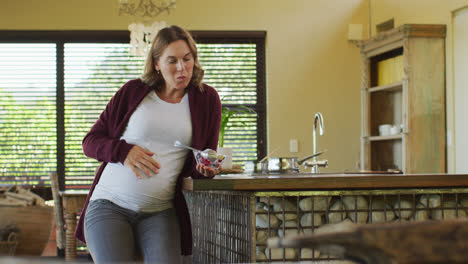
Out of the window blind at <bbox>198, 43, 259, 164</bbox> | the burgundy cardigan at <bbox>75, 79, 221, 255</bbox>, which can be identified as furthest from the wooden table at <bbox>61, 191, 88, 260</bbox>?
the burgundy cardigan at <bbox>75, 79, 221, 255</bbox>

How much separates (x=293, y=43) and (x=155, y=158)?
390cm

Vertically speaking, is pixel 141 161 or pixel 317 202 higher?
pixel 141 161

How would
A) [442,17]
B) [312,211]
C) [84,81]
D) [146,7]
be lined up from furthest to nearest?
[84,81]
[146,7]
[442,17]
[312,211]

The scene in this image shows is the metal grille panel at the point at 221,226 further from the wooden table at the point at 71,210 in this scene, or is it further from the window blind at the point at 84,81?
the window blind at the point at 84,81

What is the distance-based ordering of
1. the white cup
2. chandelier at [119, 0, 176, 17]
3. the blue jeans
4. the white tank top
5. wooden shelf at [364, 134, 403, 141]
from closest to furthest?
the blue jeans → the white tank top → chandelier at [119, 0, 176, 17] → wooden shelf at [364, 134, 403, 141] → the white cup

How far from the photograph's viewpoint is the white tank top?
184 cm

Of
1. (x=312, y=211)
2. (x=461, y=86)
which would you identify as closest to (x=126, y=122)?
(x=312, y=211)

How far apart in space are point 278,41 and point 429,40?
150cm

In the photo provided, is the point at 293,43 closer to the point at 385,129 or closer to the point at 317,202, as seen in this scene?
the point at 385,129

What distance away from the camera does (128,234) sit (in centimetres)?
180

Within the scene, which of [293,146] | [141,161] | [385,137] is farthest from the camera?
[293,146]

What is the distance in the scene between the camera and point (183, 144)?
6.21 feet

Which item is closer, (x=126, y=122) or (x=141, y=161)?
(x=141, y=161)

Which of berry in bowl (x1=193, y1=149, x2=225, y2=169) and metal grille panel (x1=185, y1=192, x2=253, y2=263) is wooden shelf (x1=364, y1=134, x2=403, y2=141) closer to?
metal grille panel (x1=185, y1=192, x2=253, y2=263)
